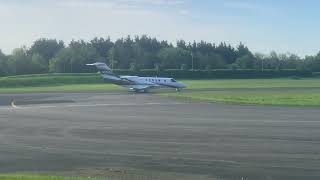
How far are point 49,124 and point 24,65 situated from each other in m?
121

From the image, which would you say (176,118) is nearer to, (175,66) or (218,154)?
(218,154)

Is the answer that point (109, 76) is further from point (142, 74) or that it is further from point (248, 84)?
point (142, 74)

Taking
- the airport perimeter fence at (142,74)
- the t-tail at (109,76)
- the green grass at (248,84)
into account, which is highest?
the t-tail at (109,76)

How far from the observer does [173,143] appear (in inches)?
950

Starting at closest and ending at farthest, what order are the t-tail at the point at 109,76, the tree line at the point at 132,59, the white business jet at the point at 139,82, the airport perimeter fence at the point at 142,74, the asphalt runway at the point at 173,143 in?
the asphalt runway at the point at 173,143 < the white business jet at the point at 139,82 < the t-tail at the point at 109,76 < the airport perimeter fence at the point at 142,74 < the tree line at the point at 132,59

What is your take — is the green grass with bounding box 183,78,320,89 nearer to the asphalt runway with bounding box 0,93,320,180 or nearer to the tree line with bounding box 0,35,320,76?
the tree line with bounding box 0,35,320,76

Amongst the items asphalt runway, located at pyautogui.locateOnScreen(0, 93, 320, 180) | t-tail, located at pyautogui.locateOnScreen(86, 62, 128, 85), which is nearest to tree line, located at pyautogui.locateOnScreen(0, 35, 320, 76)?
t-tail, located at pyautogui.locateOnScreen(86, 62, 128, 85)

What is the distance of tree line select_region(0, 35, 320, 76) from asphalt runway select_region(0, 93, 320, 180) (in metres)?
108

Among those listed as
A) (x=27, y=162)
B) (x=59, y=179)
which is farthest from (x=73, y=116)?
(x=59, y=179)

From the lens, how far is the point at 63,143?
80.7 ft

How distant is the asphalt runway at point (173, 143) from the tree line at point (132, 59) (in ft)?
356

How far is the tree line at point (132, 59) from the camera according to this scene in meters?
154

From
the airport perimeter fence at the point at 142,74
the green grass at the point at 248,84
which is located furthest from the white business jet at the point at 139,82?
the airport perimeter fence at the point at 142,74

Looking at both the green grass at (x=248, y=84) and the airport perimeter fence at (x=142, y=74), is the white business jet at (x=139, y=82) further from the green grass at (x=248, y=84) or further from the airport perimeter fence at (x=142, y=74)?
the airport perimeter fence at (x=142, y=74)
